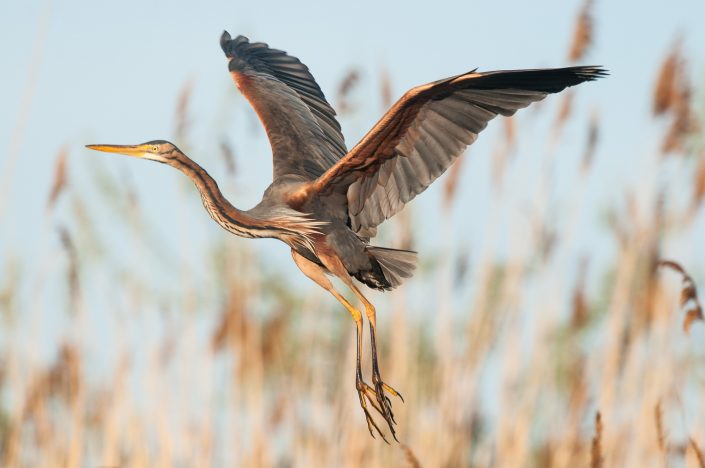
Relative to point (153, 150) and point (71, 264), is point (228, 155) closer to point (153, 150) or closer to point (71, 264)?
point (71, 264)

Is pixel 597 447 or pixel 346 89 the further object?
pixel 346 89

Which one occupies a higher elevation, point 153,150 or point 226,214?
point 153,150

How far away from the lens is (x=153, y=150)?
11.0 feet

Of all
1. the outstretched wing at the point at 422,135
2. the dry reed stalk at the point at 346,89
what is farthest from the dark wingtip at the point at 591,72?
the dry reed stalk at the point at 346,89

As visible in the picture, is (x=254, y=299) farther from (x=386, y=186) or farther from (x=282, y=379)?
(x=386, y=186)

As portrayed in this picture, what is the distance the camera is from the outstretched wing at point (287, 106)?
3.85 m

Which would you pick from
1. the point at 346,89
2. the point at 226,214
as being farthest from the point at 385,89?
the point at 226,214

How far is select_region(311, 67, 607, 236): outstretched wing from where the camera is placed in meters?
3.08

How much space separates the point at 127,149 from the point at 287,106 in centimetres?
99

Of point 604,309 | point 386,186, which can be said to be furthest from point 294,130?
point 604,309

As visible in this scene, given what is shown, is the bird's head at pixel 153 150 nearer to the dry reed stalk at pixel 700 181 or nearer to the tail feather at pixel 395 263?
the tail feather at pixel 395 263

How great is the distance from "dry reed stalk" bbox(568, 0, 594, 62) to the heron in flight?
1909 mm

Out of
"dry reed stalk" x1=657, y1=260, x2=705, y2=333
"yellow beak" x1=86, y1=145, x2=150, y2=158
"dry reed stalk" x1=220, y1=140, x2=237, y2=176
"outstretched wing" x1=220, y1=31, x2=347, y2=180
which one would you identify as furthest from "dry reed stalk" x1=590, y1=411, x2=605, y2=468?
"dry reed stalk" x1=220, y1=140, x2=237, y2=176

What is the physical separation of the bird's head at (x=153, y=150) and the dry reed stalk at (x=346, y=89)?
1206 millimetres
